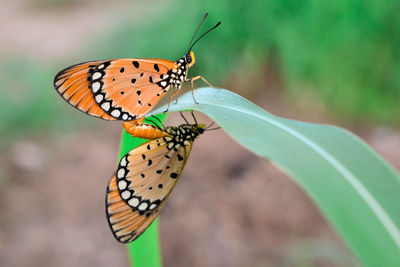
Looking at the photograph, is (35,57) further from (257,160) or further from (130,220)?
(130,220)

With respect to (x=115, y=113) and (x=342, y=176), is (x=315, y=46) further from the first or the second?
(x=342, y=176)

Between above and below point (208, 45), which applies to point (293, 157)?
below

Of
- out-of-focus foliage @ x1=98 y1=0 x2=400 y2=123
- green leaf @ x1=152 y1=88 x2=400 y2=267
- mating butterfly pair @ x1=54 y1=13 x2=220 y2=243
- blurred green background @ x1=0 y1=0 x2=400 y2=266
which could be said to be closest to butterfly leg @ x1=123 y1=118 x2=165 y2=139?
mating butterfly pair @ x1=54 y1=13 x2=220 y2=243

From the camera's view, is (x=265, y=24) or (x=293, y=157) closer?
(x=293, y=157)

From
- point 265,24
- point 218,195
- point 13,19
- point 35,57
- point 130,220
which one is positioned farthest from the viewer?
point 13,19

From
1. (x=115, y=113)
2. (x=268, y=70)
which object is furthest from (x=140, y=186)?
(x=268, y=70)

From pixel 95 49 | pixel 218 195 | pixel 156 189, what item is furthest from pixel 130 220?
pixel 95 49

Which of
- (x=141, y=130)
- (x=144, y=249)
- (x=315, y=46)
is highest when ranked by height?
(x=315, y=46)

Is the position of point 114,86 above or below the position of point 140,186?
above
